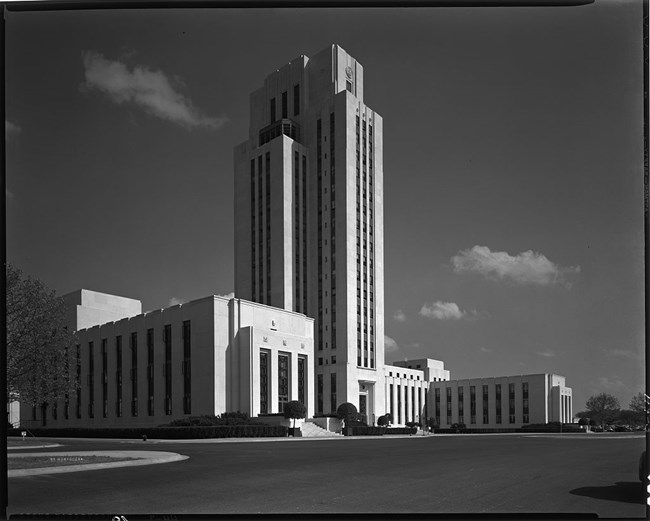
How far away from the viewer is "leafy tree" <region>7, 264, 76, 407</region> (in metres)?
21.5

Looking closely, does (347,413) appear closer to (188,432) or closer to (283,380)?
(283,380)

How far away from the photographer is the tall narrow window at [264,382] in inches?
1898

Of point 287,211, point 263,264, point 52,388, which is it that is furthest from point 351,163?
point 52,388

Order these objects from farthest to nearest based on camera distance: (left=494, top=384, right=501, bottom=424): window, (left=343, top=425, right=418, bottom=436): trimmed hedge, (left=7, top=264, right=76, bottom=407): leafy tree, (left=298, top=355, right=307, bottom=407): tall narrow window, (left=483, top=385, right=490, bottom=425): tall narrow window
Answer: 1. (left=483, top=385, right=490, bottom=425): tall narrow window
2. (left=494, top=384, right=501, bottom=424): window
3. (left=298, top=355, right=307, bottom=407): tall narrow window
4. (left=343, top=425, right=418, bottom=436): trimmed hedge
5. (left=7, top=264, right=76, bottom=407): leafy tree

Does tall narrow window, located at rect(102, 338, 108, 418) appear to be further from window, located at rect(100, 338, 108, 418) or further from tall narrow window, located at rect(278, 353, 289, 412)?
tall narrow window, located at rect(278, 353, 289, 412)

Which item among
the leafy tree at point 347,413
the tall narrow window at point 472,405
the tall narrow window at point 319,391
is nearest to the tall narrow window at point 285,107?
the tall narrow window at point 319,391

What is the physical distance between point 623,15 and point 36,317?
67.1 ft

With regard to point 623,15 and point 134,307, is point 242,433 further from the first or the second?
point 623,15

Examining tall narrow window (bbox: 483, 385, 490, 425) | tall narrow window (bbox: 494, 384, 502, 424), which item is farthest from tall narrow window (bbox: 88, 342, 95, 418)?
tall narrow window (bbox: 483, 385, 490, 425)

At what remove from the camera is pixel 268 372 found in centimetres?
4934

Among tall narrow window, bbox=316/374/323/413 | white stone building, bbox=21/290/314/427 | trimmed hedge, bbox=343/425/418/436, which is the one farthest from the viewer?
tall narrow window, bbox=316/374/323/413

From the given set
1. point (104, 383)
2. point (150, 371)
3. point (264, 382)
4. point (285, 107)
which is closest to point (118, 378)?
point (104, 383)

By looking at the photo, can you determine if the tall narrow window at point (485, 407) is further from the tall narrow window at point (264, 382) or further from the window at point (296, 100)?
the window at point (296, 100)

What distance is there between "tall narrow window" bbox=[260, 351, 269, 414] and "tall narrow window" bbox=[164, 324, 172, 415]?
22.0ft
